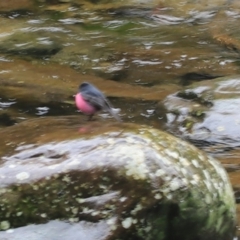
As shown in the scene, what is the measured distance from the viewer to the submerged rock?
3475 millimetres

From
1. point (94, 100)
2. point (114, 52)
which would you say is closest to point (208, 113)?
point (94, 100)

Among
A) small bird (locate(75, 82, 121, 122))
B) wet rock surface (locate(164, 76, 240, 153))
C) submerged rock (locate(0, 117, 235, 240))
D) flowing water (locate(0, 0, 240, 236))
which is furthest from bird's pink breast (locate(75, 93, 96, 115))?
wet rock surface (locate(164, 76, 240, 153))

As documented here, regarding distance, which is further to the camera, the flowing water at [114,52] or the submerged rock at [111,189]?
the flowing water at [114,52]

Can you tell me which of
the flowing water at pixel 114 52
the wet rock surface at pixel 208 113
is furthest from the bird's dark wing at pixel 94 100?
the wet rock surface at pixel 208 113

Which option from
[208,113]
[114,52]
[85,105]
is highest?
[85,105]

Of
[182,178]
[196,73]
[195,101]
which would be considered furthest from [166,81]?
[182,178]

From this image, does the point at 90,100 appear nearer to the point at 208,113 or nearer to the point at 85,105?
the point at 85,105

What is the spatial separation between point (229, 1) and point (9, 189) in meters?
10.1

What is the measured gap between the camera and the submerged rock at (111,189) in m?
3.47

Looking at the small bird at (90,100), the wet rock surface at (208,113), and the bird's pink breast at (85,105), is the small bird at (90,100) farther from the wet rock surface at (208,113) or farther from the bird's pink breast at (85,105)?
the wet rock surface at (208,113)

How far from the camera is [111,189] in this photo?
3.50m

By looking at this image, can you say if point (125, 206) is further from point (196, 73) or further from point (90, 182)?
point (196, 73)

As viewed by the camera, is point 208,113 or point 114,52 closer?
point 208,113

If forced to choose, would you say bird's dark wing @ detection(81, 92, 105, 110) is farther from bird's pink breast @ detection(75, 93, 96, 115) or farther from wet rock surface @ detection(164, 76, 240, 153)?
wet rock surface @ detection(164, 76, 240, 153)
